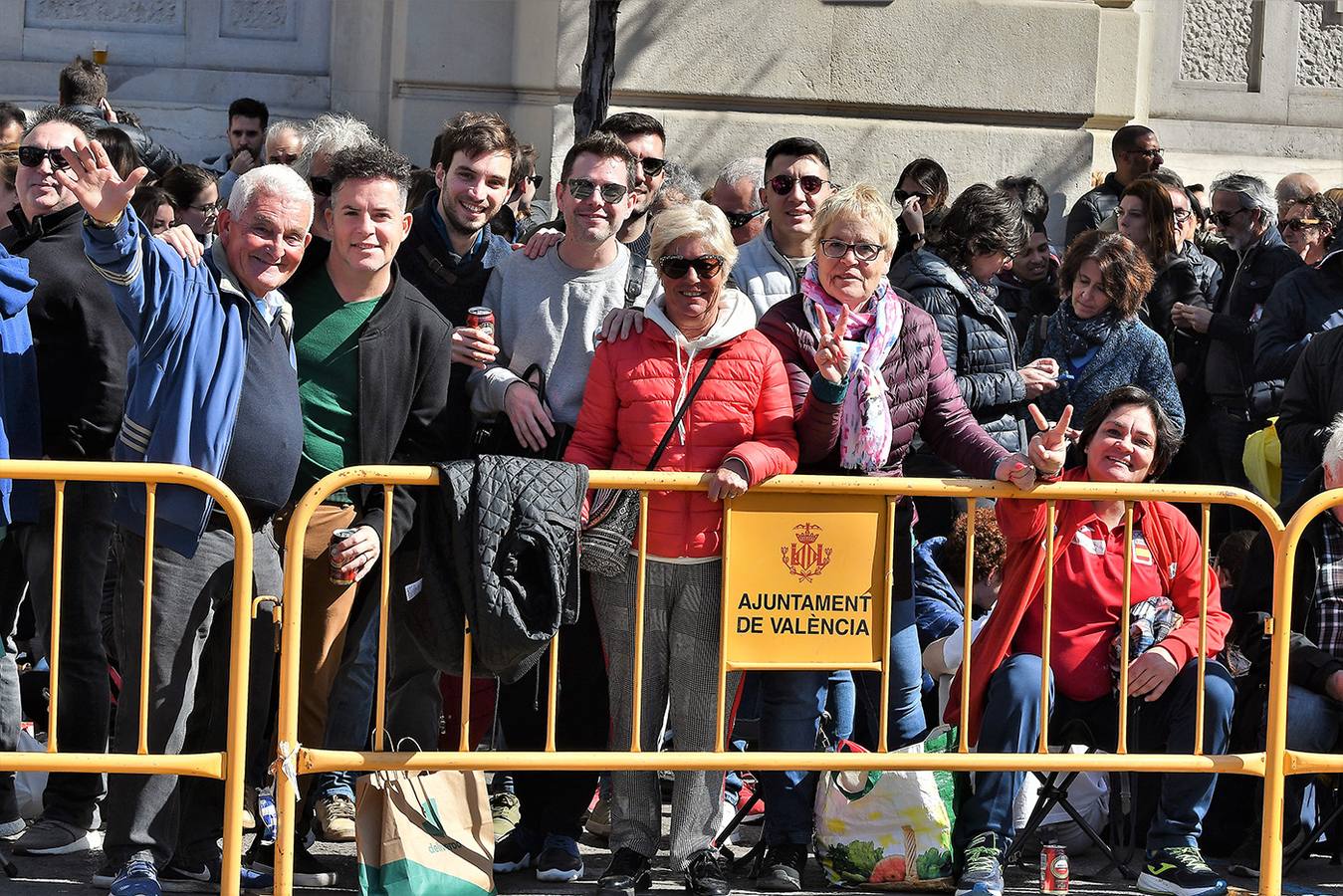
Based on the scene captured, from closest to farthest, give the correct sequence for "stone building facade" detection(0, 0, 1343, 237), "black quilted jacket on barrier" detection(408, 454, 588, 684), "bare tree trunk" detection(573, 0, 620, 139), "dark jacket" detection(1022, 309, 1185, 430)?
"black quilted jacket on barrier" detection(408, 454, 588, 684) < "dark jacket" detection(1022, 309, 1185, 430) < "bare tree trunk" detection(573, 0, 620, 139) < "stone building facade" detection(0, 0, 1343, 237)

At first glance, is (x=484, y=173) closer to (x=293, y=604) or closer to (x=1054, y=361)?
(x=293, y=604)

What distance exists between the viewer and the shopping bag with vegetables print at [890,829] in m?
5.76

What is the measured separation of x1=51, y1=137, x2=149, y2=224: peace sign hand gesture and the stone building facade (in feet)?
22.4

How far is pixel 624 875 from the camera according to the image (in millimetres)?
5633

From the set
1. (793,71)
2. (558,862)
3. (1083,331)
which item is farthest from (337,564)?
(793,71)

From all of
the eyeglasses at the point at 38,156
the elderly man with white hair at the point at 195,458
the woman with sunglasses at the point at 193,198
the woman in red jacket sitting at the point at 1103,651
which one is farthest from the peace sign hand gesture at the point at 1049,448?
the woman with sunglasses at the point at 193,198

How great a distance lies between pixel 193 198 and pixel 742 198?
2272 mm

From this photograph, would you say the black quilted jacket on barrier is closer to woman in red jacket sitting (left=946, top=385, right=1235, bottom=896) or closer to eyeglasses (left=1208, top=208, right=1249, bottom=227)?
woman in red jacket sitting (left=946, top=385, right=1235, bottom=896)

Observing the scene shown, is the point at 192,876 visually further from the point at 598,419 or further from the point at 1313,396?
the point at 1313,396

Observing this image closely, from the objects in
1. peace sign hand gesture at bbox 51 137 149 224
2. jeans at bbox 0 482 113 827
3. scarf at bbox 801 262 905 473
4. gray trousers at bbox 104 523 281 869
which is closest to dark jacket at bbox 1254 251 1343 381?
scarf at bbox 801 262 905 473

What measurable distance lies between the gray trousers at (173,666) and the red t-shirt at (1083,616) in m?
2.35

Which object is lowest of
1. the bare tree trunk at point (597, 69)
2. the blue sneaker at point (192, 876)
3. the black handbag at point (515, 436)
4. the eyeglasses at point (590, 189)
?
the blue sneaker at point (192, 876)

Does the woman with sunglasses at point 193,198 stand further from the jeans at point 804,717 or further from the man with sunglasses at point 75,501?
the jeans at point 804,717

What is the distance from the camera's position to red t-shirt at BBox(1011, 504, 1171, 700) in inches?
233
